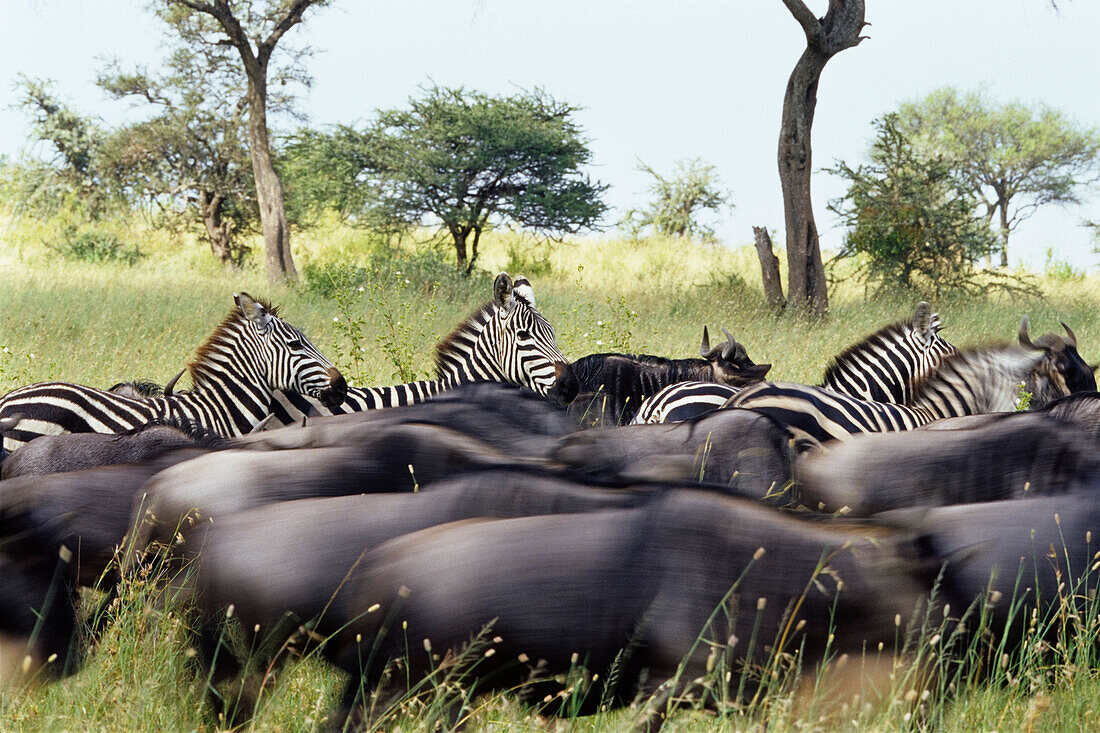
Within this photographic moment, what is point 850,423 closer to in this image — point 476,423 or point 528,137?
point 476,423

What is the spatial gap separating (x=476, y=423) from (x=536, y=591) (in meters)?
1.52

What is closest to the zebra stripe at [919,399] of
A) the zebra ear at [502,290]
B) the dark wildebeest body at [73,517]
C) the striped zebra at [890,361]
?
the striped zebra at [890,361]

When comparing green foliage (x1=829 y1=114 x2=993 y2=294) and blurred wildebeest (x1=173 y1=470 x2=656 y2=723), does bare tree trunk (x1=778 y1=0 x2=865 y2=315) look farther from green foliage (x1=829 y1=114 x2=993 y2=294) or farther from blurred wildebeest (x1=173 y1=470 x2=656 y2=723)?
blurred wildebeest (x1=173 y1=470 x2=656 y2=723)

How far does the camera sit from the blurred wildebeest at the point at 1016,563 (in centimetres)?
269

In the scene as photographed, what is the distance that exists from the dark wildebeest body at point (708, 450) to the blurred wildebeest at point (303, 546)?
0.63 m

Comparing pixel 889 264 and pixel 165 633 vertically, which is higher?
pixel 889 264

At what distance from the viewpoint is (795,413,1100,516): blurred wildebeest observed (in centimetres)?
344

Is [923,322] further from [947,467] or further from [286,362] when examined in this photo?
[286,362]

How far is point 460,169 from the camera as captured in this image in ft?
70.1

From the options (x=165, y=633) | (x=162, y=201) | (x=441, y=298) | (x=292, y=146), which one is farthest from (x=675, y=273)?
(x=165, y=633)

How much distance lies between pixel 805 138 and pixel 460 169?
8.79 m

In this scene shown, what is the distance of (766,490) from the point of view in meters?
3.51

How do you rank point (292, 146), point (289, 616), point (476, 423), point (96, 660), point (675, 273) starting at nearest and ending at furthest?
point (289, 616) → point (96, 660) → point (476, 423) → point (675, 273) → point (292, 146)

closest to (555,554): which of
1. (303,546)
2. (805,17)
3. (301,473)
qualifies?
(303,546)
